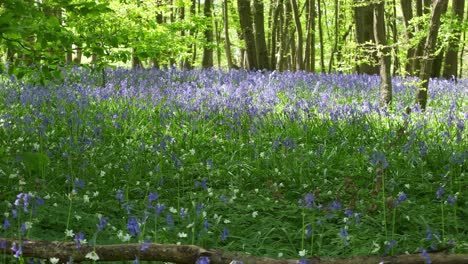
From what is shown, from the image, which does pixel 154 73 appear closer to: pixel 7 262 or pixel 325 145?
pixel 325 145

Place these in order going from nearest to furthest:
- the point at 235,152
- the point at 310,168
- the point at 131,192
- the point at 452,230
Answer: the point at 452,230, the point at 131,192, the point at 310,168, the point at 235,152

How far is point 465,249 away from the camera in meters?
3.54

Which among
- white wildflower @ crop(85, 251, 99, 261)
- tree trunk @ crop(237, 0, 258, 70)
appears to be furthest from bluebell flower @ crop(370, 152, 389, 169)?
tree trunk @ crop(237, 0, 258, 70)

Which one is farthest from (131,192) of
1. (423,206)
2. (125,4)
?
(125,4)

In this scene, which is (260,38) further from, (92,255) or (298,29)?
(92,255)

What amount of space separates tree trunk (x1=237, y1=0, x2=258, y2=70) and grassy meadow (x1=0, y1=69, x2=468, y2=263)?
27.2ft

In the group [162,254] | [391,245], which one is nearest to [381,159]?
[391,245]

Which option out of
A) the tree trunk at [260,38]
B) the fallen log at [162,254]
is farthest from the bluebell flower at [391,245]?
the tree trunk at [260,38]

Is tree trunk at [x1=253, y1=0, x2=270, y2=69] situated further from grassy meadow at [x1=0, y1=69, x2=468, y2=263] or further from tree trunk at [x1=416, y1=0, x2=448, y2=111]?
tree trunk at [x1=416, y1=0, x2=448, y2=111]

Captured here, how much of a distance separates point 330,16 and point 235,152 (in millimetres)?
27806

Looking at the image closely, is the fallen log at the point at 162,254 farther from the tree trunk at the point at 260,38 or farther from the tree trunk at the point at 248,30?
the tree trunk at the point at 260,38

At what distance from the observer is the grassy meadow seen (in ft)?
12.4

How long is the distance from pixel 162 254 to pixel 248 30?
1548 centimetres

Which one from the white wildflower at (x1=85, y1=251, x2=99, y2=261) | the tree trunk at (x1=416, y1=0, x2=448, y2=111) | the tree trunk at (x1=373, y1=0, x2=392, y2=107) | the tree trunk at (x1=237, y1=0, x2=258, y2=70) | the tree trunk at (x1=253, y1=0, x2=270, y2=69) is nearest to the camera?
the white wildflower at (x1=85, y1=251, x2=99, y2=261)
